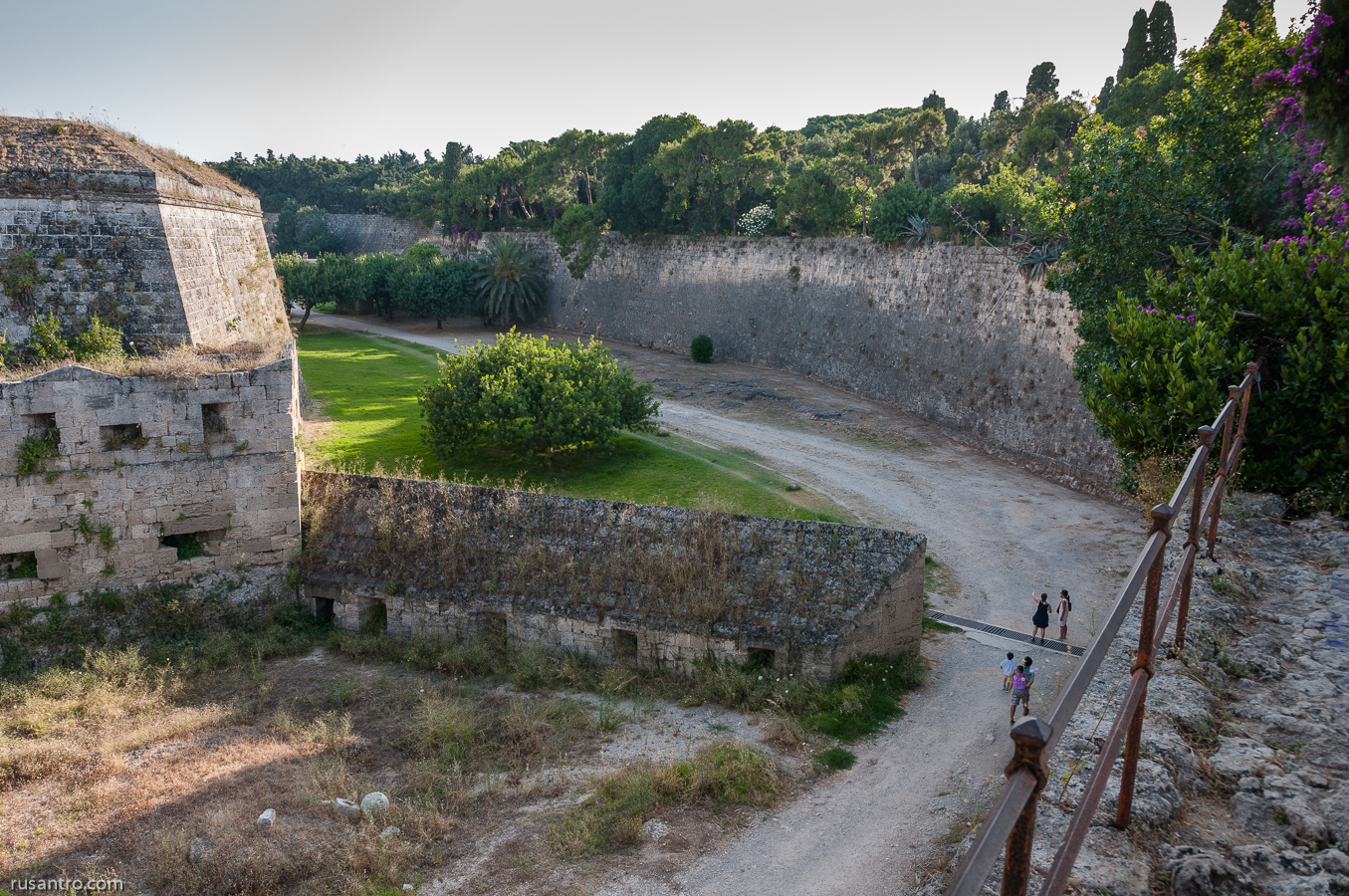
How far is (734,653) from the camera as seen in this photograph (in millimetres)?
12867

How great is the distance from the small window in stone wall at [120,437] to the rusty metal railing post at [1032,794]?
49.1 ft

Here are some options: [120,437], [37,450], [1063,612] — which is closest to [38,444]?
[37,450]

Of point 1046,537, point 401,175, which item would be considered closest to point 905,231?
point 1046,537

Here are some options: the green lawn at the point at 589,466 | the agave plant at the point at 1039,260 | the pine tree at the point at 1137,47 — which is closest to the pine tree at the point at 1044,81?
the pine tree at the point at 1137,47

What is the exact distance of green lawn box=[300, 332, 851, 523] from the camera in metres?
21.1

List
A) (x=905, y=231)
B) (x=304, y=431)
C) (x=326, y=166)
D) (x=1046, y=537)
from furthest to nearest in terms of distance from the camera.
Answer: (x=326, y=166) → (x=905, y=231) → (x=304, y=431) → (x=1046, y=537)

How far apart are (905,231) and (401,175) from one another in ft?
257

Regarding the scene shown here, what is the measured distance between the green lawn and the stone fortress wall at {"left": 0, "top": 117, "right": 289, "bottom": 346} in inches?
216

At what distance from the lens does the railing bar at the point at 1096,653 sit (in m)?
2.37

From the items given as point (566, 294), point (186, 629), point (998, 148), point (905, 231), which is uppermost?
point (998, 148)

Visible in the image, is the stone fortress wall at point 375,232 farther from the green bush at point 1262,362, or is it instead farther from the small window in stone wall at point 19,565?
the green bush at point 1262,362

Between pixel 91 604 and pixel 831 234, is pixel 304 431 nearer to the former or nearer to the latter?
pixel 91 604

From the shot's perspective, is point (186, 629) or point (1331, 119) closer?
point (1331, 119)

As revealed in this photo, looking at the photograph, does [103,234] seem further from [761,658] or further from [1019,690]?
[1019,690]
